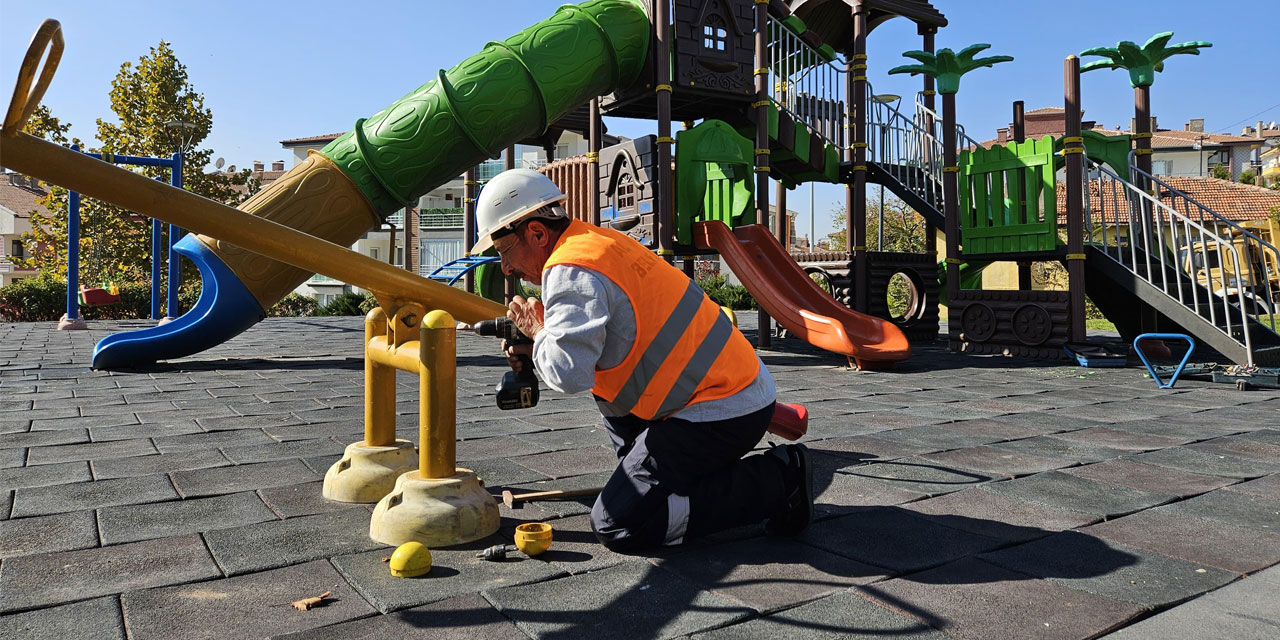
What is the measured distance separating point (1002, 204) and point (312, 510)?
29.8ft

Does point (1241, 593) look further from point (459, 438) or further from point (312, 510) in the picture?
point (459, 438)

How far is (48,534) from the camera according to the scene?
2.78m

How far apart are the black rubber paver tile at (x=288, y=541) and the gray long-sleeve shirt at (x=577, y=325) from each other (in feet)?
2.89

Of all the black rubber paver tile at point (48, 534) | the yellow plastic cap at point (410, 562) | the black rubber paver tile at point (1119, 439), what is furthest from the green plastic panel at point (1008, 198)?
the black rubber paver tile at point (48, 534)

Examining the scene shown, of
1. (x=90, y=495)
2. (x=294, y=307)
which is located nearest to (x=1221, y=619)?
(x=90, y=495)

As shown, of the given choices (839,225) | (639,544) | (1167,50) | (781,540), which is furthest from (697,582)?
(839,225)

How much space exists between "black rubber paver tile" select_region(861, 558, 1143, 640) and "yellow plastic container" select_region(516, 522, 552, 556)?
3.17ft

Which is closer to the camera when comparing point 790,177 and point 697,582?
point 697,582

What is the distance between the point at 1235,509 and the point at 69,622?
3.81 metres

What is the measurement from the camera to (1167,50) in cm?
1046

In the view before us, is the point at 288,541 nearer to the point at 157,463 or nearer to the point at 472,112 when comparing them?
the point at 157,463

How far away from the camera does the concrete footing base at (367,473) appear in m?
3.22

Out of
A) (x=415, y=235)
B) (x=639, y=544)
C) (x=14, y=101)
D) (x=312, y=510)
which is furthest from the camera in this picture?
(x=415, y=235)

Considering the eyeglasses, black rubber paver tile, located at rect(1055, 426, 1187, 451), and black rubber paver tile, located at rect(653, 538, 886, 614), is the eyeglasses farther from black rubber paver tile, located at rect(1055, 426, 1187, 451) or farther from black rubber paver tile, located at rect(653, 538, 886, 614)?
black rubber paver tile, located at rect(1055, 426, 1187, 451)
